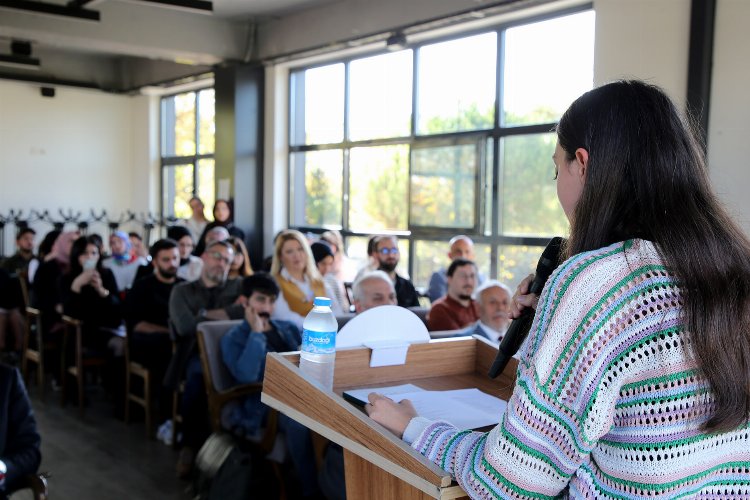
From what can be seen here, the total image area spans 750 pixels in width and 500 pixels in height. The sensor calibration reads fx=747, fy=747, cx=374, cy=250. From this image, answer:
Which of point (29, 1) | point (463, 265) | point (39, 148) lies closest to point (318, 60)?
point (29, 1)

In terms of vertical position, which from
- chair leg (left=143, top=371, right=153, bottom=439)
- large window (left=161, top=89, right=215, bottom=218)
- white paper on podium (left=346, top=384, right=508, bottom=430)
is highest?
large window (left=161, top=89, right=215, bottom=218)

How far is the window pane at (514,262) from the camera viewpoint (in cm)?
634

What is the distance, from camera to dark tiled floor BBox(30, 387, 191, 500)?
3699 millimetres

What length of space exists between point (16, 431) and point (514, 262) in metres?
4.72

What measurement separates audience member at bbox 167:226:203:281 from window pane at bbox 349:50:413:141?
238cm

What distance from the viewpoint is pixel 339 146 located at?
8.35 metres

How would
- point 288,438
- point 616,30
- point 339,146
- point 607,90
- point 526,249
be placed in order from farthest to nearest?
point 339,146 < point 526,249 < point 616,30 < point 288,438 < point 607,90

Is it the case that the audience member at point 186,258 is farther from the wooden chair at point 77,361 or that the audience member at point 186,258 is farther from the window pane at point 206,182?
the window pane at point 206,182

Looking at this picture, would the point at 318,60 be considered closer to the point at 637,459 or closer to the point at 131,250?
the point at 131,250

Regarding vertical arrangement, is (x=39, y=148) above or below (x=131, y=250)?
A: above

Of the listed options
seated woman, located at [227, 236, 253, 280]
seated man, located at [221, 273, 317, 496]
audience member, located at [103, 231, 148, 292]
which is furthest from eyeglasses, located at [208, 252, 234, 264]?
audience member, located at [103, 231, 148, 292]

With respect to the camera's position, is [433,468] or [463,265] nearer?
[433,468]

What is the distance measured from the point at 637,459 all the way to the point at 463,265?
11.2 feet

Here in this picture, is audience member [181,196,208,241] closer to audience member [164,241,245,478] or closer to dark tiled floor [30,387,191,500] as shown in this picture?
dark tiled floor [30,387,191,500]
